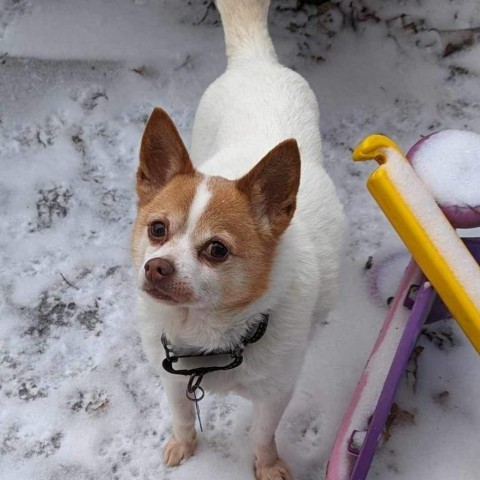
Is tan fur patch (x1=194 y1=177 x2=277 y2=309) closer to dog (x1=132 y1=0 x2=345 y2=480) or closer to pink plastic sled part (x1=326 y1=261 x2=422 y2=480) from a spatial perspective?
dog (x1=132 y1=0 x2=345 y2=480)

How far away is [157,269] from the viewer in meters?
1.96

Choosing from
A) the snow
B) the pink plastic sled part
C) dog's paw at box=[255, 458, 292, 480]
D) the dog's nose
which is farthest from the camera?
dog's paw at box=[255, 458, 292, 480]

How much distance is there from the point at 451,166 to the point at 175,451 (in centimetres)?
163

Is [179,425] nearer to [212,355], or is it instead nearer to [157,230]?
[212,355]

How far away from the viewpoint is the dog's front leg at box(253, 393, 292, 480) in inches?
102

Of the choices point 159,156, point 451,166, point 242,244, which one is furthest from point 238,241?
point 451,166

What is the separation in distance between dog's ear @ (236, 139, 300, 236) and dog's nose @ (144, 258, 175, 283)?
0.39 meters

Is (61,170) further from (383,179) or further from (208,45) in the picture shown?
(383,179)

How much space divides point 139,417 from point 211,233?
1.33 metres

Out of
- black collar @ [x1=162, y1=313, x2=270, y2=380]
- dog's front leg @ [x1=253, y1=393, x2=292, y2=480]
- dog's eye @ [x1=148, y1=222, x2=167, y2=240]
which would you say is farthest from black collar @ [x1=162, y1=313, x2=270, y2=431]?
dog's eye @ [x1=148, y1=222, x2=167, y2=240]

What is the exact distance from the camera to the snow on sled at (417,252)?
228 cm

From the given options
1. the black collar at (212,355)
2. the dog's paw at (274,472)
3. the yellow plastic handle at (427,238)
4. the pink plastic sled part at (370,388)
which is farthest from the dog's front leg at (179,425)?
the yellow plastic handle at (427,238)

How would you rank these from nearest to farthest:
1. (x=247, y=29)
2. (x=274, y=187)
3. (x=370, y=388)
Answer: (x=274, y=187) → (x=370, y=388) → (x=247, y=29)

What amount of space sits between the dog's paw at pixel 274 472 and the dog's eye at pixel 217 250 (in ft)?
3.97
